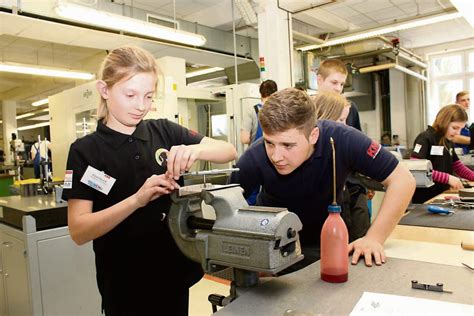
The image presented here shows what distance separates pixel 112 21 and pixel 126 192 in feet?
9.11

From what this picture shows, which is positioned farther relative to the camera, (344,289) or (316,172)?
(316,172)

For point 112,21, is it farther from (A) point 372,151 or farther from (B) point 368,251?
(B) point 368,251

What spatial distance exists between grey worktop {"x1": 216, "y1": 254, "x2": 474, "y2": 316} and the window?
319 inches

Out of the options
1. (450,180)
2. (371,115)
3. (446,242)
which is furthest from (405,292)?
(371,115)

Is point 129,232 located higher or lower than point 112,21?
lower

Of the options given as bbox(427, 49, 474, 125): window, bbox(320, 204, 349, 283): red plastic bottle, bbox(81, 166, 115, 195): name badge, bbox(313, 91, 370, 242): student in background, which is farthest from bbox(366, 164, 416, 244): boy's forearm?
bbox(427, 49, 474, 125): window

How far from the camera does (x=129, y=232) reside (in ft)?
3.76

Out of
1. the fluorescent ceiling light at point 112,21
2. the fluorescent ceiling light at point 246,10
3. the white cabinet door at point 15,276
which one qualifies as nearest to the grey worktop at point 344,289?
the white cabinet door at point 15,276

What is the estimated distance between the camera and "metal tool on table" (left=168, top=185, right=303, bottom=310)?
0.80 m

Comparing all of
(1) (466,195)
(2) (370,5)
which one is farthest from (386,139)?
(1) (466,195)

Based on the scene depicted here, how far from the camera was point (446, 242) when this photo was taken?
139cm

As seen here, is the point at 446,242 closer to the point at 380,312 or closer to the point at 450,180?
the point at 380,312

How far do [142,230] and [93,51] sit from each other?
5.85 meters

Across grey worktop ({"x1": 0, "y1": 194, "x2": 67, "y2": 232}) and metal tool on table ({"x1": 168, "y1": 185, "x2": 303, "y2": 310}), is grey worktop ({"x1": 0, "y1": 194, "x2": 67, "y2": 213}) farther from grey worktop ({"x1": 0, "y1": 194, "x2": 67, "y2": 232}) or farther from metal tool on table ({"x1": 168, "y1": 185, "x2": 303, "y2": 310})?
metal tool on table ({"x1": 168, "y1": 185, "x2": 303, "y2": 310})
